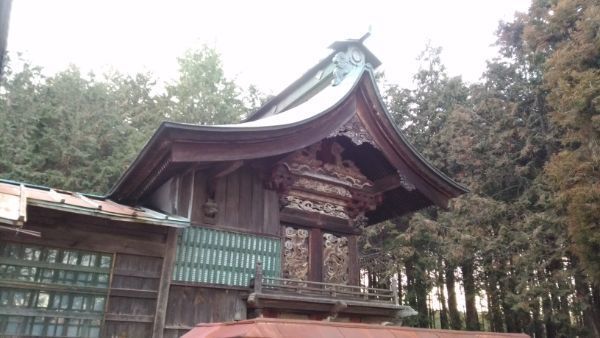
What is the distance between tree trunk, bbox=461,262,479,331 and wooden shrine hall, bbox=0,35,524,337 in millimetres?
9495

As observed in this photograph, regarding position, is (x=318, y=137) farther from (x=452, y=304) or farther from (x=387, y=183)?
(x=452, y=304)

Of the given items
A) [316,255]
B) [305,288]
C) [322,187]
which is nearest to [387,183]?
[322,187]

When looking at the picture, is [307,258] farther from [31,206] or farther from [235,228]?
[31,206]

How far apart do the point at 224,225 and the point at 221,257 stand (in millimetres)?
521

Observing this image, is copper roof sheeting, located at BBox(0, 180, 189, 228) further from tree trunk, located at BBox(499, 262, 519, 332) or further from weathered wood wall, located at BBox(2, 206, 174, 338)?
tree trunk, located at BBox(499, 262, 519, 332)

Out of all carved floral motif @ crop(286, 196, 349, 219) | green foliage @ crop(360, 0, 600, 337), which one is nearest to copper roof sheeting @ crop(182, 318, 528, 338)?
carved floral motif @ crop(286, 196, 349, 219)

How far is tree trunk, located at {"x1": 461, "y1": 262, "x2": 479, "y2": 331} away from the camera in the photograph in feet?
58.2

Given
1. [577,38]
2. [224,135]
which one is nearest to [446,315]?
[577,38]

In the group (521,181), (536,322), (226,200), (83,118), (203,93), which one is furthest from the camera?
(203,93)

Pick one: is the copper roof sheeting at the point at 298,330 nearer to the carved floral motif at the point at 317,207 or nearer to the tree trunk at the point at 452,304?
the carved floral motif at the point at 317,207

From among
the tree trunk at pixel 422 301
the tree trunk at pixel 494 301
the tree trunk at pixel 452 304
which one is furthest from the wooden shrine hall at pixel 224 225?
the tree trunk at pixel 452 304

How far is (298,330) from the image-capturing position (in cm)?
279

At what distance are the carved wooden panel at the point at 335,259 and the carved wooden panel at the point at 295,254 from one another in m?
0.42

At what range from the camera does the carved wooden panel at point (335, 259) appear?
8.37 meters
